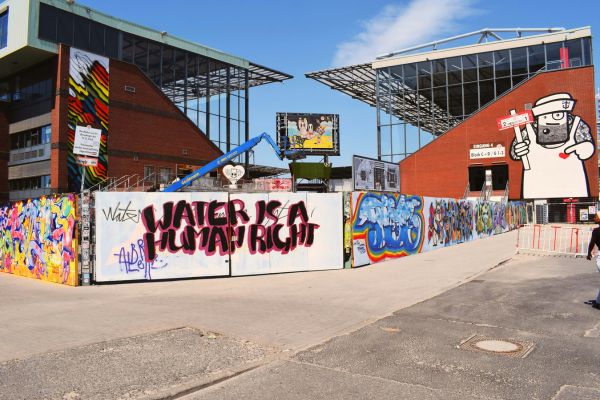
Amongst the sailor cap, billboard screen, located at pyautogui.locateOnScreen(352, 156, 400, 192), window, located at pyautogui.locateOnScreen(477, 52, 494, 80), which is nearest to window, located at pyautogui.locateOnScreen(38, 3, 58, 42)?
billboard screen, located at pyautogui.locateOnScreen(352, 156, 400, 192)

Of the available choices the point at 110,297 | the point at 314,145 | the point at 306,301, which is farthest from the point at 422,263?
the point at 314,145

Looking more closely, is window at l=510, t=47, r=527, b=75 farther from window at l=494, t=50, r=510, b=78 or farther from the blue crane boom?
the blue crane boom

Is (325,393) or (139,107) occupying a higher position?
(139,107)

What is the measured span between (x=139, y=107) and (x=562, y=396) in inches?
1671

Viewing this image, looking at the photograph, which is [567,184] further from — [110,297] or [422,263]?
[110,297]

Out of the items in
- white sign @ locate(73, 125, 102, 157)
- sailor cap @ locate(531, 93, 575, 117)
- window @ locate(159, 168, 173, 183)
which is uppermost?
sailor cap @ locate(531, 93, 575, 117)

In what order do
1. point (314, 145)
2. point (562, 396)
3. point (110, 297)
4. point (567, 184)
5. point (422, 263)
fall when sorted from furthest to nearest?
point (314, 145) < point (567, 184) < point (422, 263) < point (110, 297) < point (562, 396)

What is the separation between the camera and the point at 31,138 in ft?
132

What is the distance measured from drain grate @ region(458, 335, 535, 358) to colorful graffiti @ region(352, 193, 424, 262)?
852 centimetres

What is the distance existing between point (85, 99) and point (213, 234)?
1163 inches

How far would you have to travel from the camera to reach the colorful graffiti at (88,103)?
37.2m

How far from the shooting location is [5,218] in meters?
17.7

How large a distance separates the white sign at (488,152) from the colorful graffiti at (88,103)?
33025 millimetres

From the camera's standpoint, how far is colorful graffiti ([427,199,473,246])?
21.2 m
